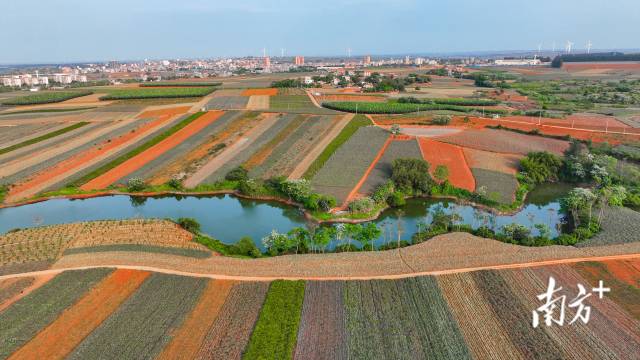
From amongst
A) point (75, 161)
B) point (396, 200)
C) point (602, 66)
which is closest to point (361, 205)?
point (396, 200)

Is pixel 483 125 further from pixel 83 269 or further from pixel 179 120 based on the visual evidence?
pixel 83 269

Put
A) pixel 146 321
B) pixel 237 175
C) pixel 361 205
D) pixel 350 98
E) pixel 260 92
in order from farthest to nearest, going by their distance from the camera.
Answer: pixel 260 92, pixel 350 98, pixel 237 175, pixel 361 205, pixel 146 321

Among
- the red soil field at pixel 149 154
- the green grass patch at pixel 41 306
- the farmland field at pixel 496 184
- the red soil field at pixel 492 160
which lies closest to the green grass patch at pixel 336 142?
the red soil field at pixel 492 160

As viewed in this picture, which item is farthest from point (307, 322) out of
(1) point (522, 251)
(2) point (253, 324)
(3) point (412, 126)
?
(3) point (412, 126)

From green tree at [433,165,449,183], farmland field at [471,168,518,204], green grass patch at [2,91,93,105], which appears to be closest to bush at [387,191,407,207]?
green tree at [433,165,449,183]

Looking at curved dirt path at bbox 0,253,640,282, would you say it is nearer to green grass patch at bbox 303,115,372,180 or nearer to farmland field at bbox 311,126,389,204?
farmland field at bbox 311,126,389,204

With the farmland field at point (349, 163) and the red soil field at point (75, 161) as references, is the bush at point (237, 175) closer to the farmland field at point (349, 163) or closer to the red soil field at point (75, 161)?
the farmland field at point (349, 163)

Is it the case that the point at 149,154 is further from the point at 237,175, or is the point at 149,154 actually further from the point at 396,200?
the point at 396,200
